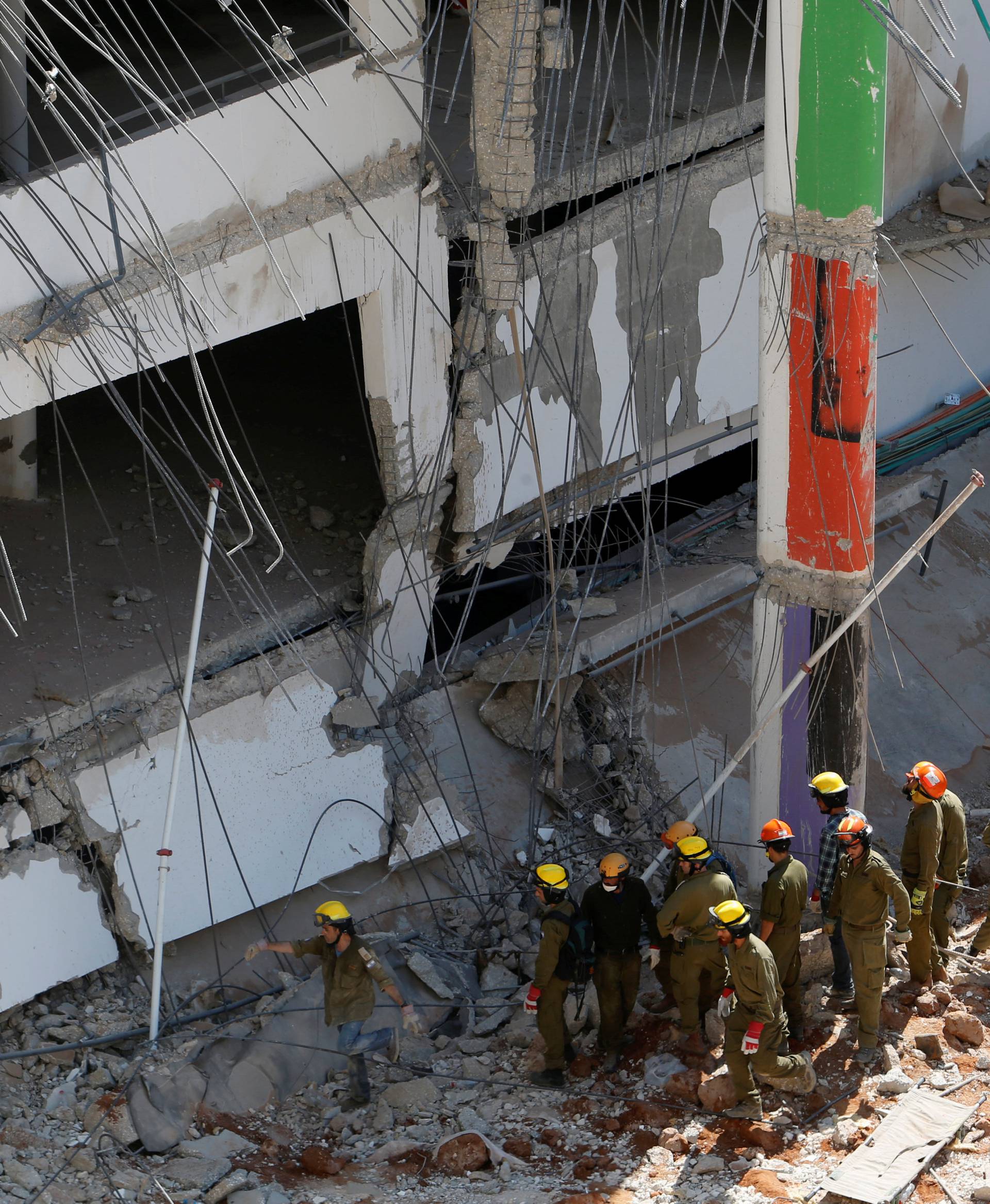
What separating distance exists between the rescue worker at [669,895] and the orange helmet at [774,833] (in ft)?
0.99

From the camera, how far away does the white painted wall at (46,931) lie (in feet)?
24.8

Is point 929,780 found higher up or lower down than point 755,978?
higher up

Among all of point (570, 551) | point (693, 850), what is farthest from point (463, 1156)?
point (570, 551)

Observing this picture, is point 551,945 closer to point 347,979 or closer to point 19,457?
point 347,979

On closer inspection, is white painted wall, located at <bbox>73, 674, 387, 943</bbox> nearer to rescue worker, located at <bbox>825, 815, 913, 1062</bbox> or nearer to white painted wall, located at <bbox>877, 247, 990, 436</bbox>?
rescue worker, located at <bbox>825, 815, 913, 1062</bbox>

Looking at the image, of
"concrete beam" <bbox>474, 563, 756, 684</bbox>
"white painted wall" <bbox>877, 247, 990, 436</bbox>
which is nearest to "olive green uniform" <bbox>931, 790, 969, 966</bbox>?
"concrete beam" <bbox>474, 563, 756, 684</bbox>

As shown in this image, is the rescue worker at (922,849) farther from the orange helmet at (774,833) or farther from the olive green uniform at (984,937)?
the orange helmet at (774,833)

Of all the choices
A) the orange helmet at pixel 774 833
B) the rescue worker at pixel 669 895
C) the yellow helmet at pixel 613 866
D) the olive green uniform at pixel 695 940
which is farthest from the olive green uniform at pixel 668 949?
the orange helmet at pixel 774 833

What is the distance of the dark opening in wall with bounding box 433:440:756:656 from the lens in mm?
10102

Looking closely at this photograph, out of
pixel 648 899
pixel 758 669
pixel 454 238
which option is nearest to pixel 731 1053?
pixel 648 899

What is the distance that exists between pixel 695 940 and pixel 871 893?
868 mm

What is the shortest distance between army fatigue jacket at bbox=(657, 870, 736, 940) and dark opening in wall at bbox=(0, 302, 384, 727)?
2499 mm

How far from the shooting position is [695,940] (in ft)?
23.6

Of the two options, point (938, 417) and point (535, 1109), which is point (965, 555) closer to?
point (938, 417)
